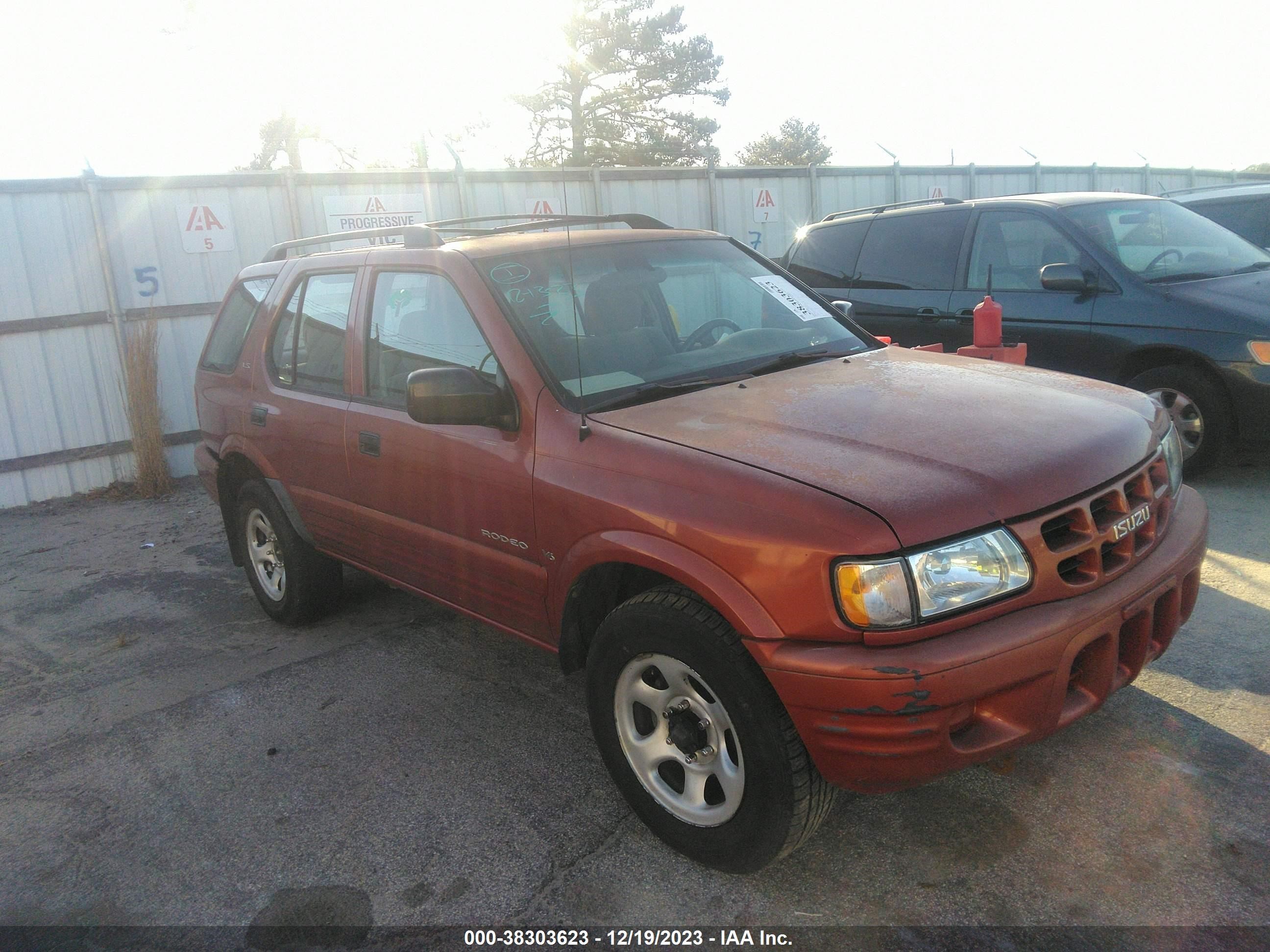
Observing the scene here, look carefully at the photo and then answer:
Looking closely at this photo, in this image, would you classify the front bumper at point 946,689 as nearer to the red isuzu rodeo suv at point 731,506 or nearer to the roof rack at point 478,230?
the red isuzu rodeo suv at point 731,506

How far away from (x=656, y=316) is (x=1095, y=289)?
12.3ft

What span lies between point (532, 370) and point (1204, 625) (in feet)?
9.32

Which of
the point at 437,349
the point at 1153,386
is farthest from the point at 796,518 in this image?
the point at 1153,386

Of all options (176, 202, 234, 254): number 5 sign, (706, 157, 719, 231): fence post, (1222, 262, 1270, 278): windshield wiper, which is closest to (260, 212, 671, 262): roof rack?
(1222, 262, 1270, 278): windshield wiper

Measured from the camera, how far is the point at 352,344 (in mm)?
3891

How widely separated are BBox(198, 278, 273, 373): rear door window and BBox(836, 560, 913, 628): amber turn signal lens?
3.47 meters

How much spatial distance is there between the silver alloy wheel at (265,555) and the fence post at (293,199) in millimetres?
5109

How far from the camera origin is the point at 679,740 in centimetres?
255

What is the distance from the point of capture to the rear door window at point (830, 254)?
7.30 m

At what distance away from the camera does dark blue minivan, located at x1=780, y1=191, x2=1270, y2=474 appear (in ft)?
18.0

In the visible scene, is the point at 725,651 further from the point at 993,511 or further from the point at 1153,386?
the point at 1153,386

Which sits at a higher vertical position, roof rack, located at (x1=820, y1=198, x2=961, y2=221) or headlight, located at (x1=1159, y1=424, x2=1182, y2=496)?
roof rack, located at (x1=820, y1=198, x2=961, y2=221)

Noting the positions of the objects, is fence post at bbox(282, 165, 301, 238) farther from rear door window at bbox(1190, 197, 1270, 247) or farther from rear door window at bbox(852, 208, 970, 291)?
rear door window at bbox(1190, 197, 1270, 247)

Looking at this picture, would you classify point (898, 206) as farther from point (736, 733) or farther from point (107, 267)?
point (107, 267)
